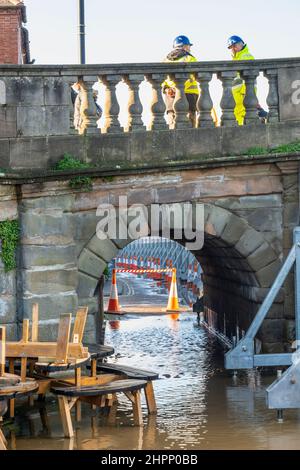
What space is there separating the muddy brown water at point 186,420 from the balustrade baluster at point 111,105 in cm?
348

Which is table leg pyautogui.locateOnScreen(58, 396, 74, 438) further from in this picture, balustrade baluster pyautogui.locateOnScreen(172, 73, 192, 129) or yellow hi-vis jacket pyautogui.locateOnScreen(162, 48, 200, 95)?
yellow hi-vis jacket pyautogui.locateOnScreen(162, 48, 200, 95)

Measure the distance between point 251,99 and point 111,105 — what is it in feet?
6.55

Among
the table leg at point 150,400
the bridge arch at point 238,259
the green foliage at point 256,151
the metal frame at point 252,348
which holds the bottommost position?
the table leg at point 150,400

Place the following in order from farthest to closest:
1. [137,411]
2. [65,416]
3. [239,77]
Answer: [239,77]
[137,411]
[65,416]

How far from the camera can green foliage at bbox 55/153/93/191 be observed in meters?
14.4

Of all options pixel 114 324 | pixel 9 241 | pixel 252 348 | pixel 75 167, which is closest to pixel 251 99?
pixel 75 167

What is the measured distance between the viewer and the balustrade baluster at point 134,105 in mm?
14812

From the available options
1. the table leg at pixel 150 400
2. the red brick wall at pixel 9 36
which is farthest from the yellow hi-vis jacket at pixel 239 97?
the red brick wall at pixel 9 36

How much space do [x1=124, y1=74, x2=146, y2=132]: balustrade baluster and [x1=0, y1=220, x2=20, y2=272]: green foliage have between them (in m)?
2.05

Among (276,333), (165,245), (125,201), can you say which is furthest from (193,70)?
(165,245)

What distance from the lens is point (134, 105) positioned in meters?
14.8

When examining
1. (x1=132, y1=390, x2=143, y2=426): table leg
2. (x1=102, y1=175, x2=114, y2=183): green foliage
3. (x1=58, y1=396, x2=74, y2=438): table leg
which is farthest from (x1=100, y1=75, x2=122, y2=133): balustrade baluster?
(x1=58, y1=396, x2=74, y2=438): table leg

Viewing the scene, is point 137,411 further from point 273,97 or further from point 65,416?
point 273,97

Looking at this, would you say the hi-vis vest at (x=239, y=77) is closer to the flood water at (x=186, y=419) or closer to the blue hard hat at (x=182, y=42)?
the blue hard hat at (x=182, y=42)
